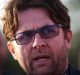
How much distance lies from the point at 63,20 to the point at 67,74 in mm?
547

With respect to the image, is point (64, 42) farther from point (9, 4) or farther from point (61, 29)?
point (9, 4)

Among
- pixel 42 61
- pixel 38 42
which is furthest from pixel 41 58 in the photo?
pixel 38 42

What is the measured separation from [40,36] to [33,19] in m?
0.19

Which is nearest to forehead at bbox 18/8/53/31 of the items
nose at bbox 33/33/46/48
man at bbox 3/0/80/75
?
man at bbox 3/0/80/75

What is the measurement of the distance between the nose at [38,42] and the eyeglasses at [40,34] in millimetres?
28

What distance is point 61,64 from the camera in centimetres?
424

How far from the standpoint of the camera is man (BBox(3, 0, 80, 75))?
162 inches

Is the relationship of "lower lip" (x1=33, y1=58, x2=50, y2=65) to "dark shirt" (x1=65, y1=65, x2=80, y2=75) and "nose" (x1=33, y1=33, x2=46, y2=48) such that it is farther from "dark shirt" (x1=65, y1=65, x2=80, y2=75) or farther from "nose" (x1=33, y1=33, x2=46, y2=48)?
"dark shirt" (x1=65, y1=65, x2=80, y2=75)

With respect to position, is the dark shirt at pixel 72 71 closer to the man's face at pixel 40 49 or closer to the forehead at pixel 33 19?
the man's face at pixel 40 49

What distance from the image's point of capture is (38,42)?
4109 millimetres

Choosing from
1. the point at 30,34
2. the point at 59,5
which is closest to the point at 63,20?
the point at 59,5

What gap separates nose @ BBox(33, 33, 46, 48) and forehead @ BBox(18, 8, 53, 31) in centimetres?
10

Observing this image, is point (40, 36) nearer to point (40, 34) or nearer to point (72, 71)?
point (40, 34)

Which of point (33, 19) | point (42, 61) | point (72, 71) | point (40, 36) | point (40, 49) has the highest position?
point (33, 19)
